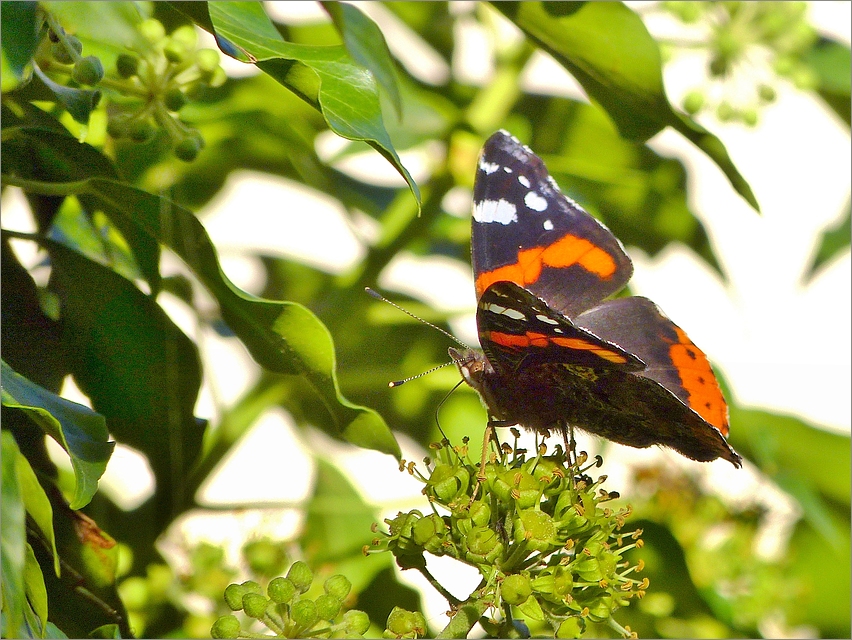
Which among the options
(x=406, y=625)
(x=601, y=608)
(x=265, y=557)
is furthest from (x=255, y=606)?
(x=265, y=557)

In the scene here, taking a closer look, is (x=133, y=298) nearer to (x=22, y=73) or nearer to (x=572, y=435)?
(x=22, y=73)

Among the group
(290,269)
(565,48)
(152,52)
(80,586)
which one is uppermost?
(565,48)

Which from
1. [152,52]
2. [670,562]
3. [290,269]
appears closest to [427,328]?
[290,269]

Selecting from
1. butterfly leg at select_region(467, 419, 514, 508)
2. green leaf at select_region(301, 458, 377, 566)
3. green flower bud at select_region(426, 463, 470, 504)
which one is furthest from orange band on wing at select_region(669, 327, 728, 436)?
green leaf at select_region(301, 458, 377, 566)

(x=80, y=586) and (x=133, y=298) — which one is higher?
(x=133, y=298)

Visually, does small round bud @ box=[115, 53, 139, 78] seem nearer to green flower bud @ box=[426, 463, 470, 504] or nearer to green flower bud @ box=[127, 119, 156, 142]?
green flower bud @ box=[127, 119, 156, 142]

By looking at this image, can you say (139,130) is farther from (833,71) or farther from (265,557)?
(833,71)
